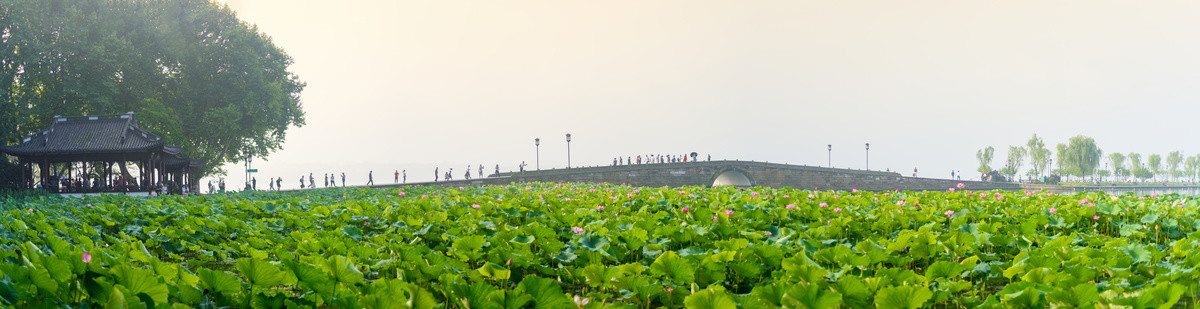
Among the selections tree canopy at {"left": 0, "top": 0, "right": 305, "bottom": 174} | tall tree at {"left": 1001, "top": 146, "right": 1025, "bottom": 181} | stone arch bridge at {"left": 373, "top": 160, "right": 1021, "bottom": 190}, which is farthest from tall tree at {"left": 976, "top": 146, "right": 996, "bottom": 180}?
tree canopy at {"left": 0, "top": 0, "right": 305, "bottom": 174}

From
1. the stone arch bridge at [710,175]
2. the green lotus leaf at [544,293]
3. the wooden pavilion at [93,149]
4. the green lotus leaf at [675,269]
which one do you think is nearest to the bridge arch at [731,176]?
the stone arch bridge at [710,175]

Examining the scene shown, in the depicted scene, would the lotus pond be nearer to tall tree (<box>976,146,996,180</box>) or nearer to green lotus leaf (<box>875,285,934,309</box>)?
green lotus leaf (<box>875,285,934,309</box>)

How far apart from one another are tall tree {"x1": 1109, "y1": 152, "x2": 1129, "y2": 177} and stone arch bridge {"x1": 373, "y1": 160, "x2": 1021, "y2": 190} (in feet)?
179


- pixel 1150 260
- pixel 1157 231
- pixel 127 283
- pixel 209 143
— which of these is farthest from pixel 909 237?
pixel 209 143

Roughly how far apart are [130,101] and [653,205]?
1222 inches

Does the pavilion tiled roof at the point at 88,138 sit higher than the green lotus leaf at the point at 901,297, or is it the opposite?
the pavilion tiled roof at the point at 88,138

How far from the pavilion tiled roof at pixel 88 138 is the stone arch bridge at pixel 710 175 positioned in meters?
15.7

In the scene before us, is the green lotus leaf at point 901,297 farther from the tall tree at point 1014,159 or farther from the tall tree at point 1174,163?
the tall tree at point 1174,163

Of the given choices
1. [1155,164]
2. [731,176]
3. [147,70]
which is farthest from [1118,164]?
[147,70]

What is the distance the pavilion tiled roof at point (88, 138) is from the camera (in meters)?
23.5

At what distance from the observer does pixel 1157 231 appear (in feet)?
17.5

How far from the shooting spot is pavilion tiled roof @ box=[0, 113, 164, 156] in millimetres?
23500

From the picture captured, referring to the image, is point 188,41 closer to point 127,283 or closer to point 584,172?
point 584,172

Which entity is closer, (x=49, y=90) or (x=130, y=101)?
(x=49, y=90)
